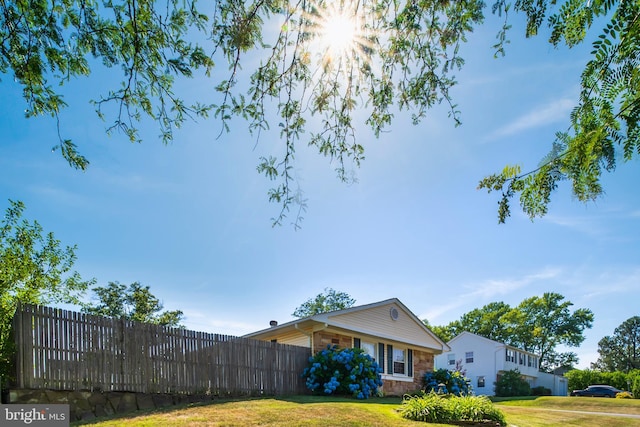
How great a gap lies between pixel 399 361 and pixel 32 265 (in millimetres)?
13828

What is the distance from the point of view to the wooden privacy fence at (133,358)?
7.86m

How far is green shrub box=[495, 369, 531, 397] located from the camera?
3194cm

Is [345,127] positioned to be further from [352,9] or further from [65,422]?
[65,422]

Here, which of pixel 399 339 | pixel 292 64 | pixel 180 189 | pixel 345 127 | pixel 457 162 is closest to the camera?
pixel 292 64

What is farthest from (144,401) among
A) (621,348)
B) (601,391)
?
(621,348)

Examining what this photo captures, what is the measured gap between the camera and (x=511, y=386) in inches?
1257

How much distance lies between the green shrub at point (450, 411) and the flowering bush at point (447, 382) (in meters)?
8.37

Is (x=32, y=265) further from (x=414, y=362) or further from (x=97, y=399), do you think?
(x=414, y=362)

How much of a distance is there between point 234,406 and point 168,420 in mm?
1965

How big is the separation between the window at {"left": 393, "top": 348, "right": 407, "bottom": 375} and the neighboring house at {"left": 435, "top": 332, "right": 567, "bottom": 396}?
55.0 ft

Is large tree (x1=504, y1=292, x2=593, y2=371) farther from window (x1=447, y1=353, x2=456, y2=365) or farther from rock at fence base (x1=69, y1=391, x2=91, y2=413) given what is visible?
rock at fence base (x1=69, y1=391, x2=91, y2=413)

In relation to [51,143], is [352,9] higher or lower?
higher

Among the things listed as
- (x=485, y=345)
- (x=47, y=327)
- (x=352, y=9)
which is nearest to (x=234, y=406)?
(x=47, y=327)

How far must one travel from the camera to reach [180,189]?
10.2 meters
